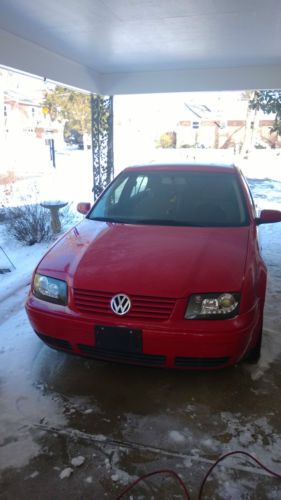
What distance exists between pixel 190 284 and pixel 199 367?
53 centimetres

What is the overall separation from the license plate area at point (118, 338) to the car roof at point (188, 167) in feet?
6.87

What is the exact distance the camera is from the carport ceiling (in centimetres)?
409

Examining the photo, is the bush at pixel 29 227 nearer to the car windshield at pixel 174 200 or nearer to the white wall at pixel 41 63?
the white wall at pixel 41 63

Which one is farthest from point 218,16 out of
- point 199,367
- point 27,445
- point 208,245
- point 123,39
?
point 27,445

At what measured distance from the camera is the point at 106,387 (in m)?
2.59

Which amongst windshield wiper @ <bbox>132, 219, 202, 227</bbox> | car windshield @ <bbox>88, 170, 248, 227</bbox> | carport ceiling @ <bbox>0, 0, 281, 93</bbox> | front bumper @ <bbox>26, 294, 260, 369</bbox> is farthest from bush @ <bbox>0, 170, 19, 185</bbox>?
front bumper @ <bbox>26, 294, 260, 369</bbox>

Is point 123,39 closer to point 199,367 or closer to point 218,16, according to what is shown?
point 218,16

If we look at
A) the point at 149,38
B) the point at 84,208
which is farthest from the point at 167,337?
the point at 149,38

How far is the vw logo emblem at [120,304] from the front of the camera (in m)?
2.29

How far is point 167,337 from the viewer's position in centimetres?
222

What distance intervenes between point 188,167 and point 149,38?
273cm

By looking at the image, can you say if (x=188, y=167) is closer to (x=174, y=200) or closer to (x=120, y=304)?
(x=174, y=200)

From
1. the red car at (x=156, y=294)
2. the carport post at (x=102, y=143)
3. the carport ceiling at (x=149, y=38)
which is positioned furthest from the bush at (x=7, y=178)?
the red car at (x=156, y=294)

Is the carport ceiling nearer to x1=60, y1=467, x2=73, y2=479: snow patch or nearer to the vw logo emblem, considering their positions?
the vw logo emblem
